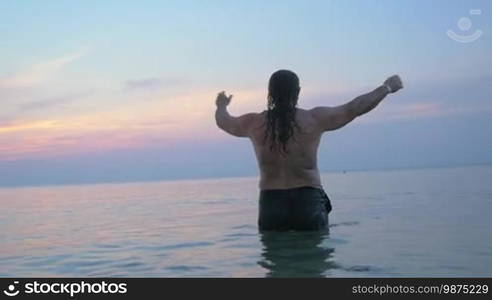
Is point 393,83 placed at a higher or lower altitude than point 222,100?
lower

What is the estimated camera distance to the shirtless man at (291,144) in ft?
24.3

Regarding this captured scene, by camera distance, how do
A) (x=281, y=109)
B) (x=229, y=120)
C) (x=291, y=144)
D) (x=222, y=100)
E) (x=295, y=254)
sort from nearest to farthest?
(x=295, y=254) → (x=291, y=144) → (x=281, y=109) → (x=229, y=120) → (x=222, y=100)

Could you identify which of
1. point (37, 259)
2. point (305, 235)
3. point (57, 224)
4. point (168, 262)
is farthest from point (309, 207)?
point (57, 224)

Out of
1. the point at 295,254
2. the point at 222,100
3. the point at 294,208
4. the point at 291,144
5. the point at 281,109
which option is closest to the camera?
the point at 295,254

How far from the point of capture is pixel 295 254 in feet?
22.6

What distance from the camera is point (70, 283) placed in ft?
18.0

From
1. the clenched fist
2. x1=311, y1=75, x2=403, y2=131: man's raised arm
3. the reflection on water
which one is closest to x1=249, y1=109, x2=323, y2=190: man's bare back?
x1=311, y1=75, x2=403, y2=131: man's raised arm

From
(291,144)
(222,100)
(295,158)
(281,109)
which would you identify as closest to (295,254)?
(295,158)

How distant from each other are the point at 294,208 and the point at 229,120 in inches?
61.1

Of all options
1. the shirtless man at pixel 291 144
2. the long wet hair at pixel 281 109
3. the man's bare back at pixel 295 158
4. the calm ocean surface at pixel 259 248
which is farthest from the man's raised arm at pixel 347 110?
the calm ocean surface at pixel 259 248

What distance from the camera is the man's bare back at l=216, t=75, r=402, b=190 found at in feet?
24.3

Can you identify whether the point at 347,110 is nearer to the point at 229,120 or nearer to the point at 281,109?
the point at 281,109

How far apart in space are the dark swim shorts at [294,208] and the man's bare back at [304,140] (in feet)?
0.31

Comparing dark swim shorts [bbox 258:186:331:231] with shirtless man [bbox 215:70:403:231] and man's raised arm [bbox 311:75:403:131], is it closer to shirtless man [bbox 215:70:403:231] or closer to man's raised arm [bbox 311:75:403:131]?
shirtless man [bbox 215:70:403:231]
